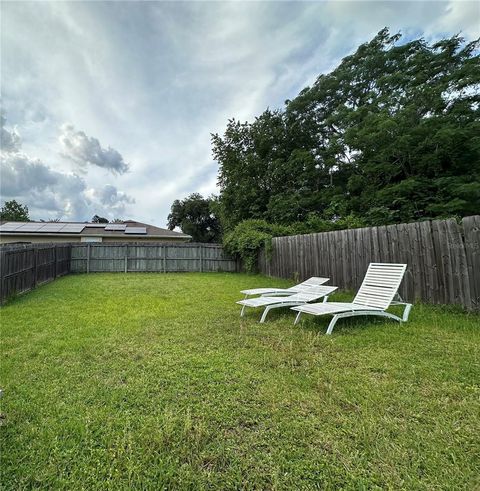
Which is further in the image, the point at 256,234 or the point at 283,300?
the point at 256,234

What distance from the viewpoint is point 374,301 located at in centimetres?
487

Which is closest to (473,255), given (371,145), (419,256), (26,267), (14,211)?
(419,256)

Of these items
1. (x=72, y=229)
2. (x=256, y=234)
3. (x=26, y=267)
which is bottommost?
(x=26, y=267)

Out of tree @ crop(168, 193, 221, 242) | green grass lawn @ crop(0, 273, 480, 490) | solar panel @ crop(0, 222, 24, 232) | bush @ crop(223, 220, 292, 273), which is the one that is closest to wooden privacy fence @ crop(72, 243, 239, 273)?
bush @ crop(223, 220, 292, 273)

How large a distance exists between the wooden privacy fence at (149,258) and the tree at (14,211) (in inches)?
1536

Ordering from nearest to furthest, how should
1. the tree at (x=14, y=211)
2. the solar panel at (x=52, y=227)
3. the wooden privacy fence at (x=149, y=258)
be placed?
the wooden privacy fence at (x=149, y=258)
the solar panel at (x=52, y=227)
the tree at (x=14, y=211)

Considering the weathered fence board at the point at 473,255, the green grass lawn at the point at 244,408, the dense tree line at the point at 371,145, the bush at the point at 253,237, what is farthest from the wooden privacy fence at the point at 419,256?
the bush at the point at 253,237

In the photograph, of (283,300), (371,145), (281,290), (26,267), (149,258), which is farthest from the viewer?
(149,258)

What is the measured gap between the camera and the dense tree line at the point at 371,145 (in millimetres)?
11398

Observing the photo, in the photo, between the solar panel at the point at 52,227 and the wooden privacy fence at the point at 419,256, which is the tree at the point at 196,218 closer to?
the solar panel at the point at 52,227

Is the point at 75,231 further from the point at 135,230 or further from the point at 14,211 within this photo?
the point at 14,211

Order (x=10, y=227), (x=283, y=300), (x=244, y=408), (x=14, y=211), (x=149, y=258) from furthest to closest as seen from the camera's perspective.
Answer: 1. (x=14, y=211)
2. (x=10, y=227)
3. (x=149, y=258)
4. (x=283, y=300)
5. (x=244, y=408)

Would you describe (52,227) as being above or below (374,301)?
above

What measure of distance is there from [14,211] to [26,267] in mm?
47840
